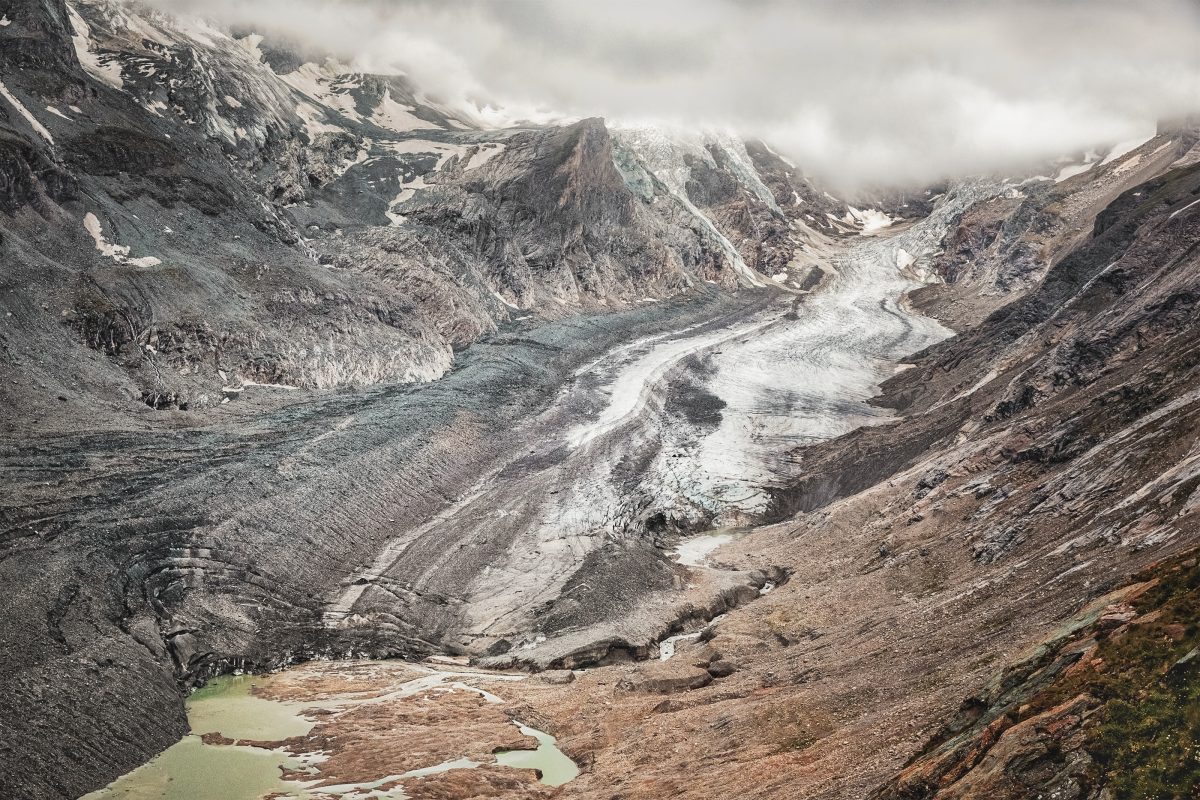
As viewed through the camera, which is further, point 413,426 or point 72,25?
point 72,25

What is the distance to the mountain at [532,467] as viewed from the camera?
19891 millimetres

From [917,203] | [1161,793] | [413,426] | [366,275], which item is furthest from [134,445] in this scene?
[917,203]

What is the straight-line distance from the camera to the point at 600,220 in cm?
10581

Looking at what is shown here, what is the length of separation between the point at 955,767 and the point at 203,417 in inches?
1640

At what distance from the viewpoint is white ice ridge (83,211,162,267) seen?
51.2 meters

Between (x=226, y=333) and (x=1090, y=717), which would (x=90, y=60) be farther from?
(x=1090, y=717)

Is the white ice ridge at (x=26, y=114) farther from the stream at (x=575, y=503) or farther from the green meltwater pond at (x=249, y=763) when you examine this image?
the green meltwater pond at (x=249, y=763)

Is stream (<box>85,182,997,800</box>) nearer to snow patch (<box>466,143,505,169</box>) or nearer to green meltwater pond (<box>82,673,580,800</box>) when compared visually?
green meltwater pond (<box>82,673,580,800</box>)

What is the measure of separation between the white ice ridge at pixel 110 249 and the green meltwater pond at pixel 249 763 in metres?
32.6

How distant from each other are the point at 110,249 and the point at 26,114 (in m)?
13.4

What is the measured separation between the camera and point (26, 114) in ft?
185

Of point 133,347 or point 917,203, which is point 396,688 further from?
point 917,203

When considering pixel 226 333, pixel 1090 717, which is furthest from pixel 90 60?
pixel 1090 717

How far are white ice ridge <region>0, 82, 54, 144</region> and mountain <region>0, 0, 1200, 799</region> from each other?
0.38 m
